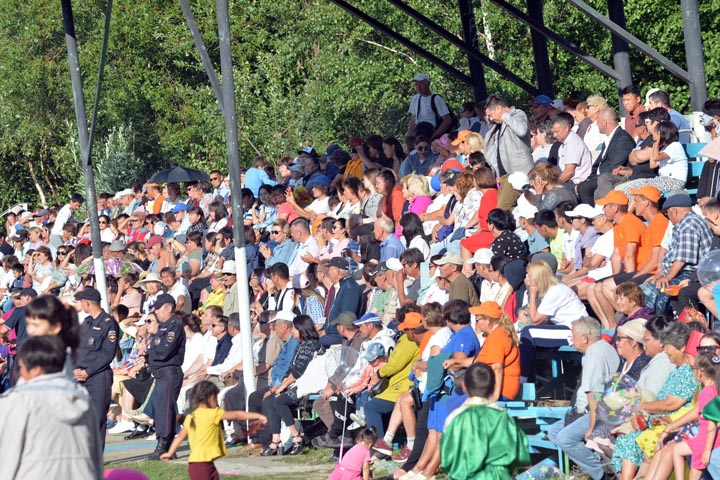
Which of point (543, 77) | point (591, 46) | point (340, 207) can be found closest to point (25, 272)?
point (340, 207)

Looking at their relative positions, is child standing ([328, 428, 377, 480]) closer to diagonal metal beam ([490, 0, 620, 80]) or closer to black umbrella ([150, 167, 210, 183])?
diagonal metal beam ([490, 0, 620, 80])

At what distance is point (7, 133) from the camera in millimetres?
40031

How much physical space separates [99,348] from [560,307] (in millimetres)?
4611

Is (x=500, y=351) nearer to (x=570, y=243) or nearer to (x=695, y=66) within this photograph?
(x=570, y=243)

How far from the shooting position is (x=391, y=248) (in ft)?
50.2

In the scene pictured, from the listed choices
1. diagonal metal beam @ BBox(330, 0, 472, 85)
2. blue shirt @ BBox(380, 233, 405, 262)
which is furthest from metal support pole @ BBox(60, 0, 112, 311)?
diagonal metal beam @ BBox(330, 0, 472, 85)

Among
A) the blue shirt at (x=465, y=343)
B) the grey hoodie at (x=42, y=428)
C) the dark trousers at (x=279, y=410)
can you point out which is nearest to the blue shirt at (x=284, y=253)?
the dark trousers at (x=279, y=410)

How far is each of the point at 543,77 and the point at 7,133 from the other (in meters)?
23.1

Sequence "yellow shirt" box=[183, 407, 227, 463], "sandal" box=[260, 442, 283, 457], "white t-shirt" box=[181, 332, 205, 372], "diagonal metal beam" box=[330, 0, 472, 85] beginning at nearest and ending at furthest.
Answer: "yellow shirt" box=[183, 407, 227, 463], "sandal" box=[260, 442, 283, 457], "white t-shirt" box=[181, 332, 205, 372], "diagonal metal beam" box=[330, 0, 472, 85]

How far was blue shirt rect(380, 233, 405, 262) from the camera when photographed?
1524 centimetres

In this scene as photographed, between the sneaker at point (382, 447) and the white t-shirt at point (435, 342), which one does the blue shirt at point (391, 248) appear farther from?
the sneaker at point (382, 447)

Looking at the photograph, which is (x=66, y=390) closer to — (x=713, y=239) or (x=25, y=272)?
(x=713, y=239)

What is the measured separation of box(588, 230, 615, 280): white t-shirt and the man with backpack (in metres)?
6.83

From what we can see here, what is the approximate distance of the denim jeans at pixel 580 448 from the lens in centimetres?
1045
